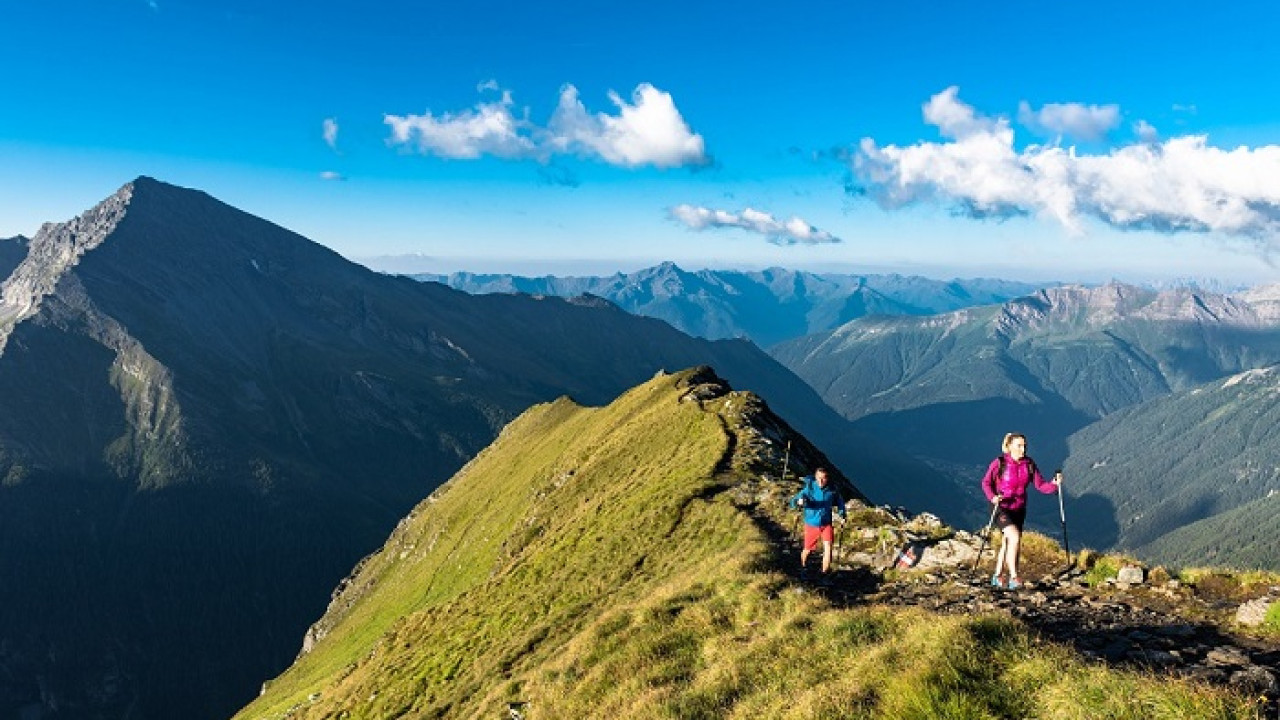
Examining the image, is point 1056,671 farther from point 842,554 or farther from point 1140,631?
point 842,554

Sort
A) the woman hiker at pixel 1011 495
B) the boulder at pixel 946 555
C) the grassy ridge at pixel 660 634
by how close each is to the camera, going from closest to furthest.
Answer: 1. the grassy ridge at pixel 660 634
2. the woman hiker at pixel 1011 495
3. the boulder at pixel 946 555

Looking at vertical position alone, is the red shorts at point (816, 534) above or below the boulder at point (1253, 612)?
below

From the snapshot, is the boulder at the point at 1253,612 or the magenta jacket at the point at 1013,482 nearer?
the boulder at the point at 1253,612

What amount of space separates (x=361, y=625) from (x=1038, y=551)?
7014cm

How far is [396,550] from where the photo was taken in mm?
104500

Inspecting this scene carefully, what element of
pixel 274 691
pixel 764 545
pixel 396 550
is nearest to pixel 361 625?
pixel 274 691

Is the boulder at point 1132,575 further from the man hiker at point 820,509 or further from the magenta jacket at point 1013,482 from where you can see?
the man hiker at point 820,509

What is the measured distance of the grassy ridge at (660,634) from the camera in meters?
10.5

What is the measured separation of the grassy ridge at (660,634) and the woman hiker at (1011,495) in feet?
21.1

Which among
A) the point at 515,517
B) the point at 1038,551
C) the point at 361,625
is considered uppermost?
the point at 1038,551

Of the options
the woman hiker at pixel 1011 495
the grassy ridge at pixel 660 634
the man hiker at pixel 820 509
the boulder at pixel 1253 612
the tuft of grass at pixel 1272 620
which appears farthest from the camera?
the man hiker at pixel 820 509

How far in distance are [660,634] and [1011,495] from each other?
36.4 feet

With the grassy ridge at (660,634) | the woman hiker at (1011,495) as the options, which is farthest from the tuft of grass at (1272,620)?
the grassy ridge at (660,634)

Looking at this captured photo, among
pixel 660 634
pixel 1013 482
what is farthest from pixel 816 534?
pixel 660 634
